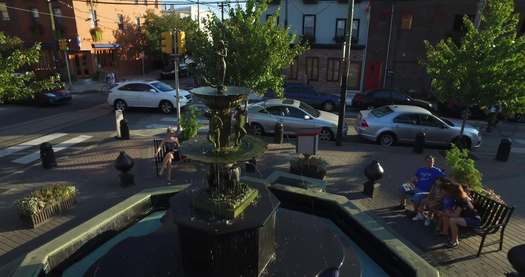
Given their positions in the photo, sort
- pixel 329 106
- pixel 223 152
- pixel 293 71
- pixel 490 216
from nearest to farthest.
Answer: pixel 223 152
pixel 490 216
pixel 329 106
pixel 293 71

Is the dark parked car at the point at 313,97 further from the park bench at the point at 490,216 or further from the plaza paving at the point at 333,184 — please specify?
the park bench at the point at 490,216

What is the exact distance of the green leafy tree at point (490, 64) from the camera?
37.1ft

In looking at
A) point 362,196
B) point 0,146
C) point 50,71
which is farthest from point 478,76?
point 50,71

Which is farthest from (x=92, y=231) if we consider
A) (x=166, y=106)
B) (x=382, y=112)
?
(x=166, y=106)

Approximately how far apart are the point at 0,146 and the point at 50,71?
17.0 m

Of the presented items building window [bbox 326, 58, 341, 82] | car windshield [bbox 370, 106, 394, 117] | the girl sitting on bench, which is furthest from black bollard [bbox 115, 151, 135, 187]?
building window [bbox 326, 58, 341, 82]

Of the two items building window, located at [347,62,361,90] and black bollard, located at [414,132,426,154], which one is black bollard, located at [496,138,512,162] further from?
building window, located at [347,62,361,90]

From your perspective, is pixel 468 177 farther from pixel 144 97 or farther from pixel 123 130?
pixel 144 97

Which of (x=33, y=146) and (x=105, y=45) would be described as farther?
(x=105, y=45)

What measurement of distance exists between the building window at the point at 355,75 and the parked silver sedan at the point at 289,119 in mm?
14982

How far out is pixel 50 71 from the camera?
28031 mm

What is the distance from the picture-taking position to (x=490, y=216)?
700cm

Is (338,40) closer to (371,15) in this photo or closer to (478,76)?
(371,15)

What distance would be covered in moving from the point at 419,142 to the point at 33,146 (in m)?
13.9
